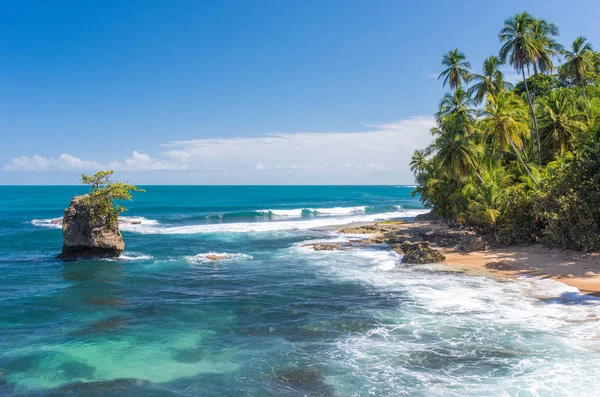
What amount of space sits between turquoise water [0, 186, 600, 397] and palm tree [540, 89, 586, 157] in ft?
62.8

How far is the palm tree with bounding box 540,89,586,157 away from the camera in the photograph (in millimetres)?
33562

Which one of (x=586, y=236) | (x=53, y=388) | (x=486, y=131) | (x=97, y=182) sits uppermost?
(x=486, y=131)

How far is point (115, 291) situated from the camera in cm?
2064

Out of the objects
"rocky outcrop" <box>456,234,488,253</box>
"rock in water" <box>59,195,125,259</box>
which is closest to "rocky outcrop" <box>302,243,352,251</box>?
"rocky outcrop" <box>456,234,488,253</box>

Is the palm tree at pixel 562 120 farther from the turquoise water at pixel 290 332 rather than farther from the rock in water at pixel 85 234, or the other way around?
the rock in water at pixel 85 234

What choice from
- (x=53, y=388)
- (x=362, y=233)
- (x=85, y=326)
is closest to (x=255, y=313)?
(x=85, y=326)

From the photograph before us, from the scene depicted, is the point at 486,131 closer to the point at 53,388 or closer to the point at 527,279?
the point at 527,279

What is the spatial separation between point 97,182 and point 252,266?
1266 cm

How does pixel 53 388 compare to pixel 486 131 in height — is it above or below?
below

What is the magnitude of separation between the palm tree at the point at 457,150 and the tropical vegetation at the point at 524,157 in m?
0.08

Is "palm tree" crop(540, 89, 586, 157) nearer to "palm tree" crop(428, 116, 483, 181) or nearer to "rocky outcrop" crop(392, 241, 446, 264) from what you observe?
"palm tree" crop(428, 116, 483, 181)

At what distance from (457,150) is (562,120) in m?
9.57

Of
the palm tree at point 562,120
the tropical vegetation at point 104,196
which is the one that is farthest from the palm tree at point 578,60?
the tropical vegetation at point 104,196

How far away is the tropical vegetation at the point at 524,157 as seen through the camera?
75.4 ft
